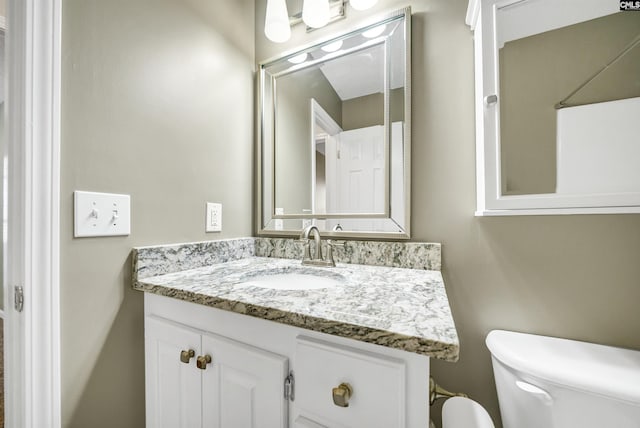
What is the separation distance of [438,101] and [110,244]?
3.72 feet

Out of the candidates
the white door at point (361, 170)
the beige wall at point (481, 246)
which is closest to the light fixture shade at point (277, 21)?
the beige wall at point (481, 246)

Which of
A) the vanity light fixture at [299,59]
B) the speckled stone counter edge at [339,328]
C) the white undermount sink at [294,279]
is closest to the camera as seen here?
the speckled stone counter edge at [339,328]

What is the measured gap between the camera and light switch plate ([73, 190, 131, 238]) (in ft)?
2.19

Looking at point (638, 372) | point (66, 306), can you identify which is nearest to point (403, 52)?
A: point (638, 372)

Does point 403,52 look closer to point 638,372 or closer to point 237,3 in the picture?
point 237,3

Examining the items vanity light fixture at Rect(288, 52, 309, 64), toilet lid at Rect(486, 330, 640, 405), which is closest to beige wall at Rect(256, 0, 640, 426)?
toilet lid at Rect(486, 330, 640, 405)

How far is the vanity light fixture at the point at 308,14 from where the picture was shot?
1.03 metres

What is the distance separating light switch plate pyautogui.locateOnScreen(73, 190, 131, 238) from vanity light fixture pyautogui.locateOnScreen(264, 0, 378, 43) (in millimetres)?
897

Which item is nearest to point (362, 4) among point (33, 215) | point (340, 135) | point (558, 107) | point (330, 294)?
point (340, 135)

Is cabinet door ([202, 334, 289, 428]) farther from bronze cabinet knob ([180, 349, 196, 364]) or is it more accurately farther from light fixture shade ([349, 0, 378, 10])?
light fixture shade ([349, 0, 378, 10])

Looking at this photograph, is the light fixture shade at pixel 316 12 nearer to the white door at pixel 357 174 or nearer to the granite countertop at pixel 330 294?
the white door at pixel 357 174

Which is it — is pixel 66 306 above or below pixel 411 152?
below

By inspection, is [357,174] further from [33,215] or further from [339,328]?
[33,215]

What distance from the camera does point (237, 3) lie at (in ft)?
3.87
